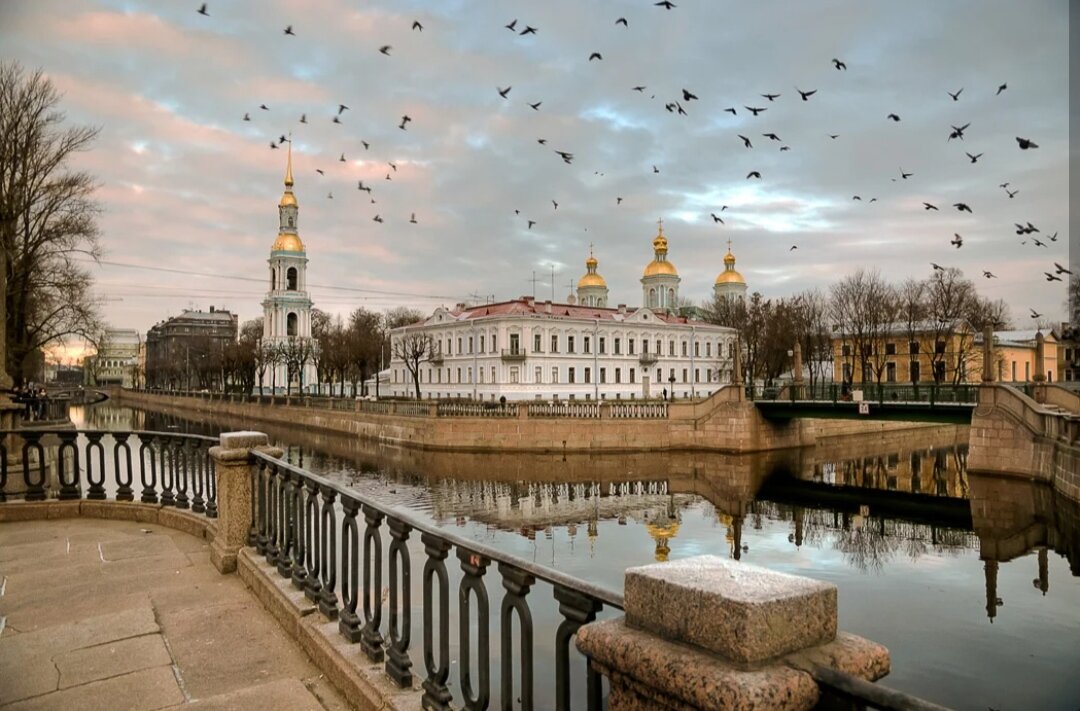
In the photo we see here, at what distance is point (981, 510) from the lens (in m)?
22.7

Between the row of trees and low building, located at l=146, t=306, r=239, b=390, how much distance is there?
60.1 m

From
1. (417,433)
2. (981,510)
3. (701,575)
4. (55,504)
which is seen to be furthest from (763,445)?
(701,575)

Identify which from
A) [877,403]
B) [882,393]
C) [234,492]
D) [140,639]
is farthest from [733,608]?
[882,393]

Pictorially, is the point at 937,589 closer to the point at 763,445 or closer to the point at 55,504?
the point at 55,504

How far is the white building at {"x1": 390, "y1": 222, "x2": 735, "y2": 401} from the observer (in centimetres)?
5559

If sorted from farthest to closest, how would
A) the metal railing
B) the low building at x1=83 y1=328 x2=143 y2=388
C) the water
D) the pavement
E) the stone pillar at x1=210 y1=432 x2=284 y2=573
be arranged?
the low building at x1=83 y1=328 x2=143 y2=388, the water, the stone pillar at x1=210 y1=432 x2=284 y2=573, the pavement, the metal railing

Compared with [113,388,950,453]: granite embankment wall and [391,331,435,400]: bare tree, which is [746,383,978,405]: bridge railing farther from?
[391,331,435,400]: bare tree

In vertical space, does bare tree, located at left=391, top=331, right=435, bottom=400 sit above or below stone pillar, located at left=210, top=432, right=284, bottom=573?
above

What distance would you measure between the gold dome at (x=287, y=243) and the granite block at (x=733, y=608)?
299ft

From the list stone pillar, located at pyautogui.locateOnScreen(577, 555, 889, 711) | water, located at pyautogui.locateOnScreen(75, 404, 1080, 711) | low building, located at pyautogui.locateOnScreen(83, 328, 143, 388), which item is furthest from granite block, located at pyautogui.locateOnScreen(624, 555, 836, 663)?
low building, located at pyautogui.locateOnScreen(83, 328, 143, 388)

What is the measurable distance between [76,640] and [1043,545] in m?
21.2

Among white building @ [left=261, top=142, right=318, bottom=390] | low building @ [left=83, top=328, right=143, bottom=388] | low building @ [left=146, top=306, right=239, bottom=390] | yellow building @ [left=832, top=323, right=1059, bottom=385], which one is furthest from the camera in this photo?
low building @ [left=83, top=328, right=143, bottom=388]

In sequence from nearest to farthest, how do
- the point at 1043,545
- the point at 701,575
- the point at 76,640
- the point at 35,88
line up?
1. the point at 701,575
2. the point at 76,640
3. the point at 1043,545
4. the point at 35,88

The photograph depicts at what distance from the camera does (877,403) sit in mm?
31750
